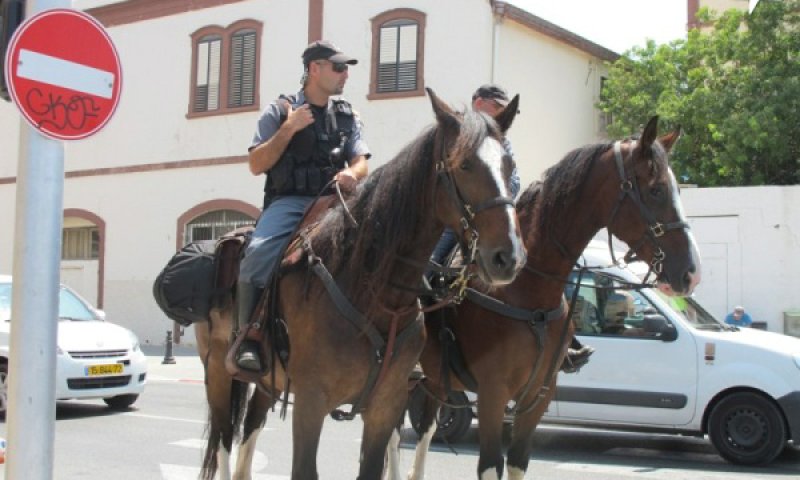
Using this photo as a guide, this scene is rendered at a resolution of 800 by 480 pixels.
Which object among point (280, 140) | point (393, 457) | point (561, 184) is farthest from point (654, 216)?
point (393, 457)

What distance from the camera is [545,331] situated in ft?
18.1

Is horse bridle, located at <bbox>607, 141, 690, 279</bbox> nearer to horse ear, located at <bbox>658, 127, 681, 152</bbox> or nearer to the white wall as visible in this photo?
horse ear, located at <bbox>658, 127, 681, 152</bbox>

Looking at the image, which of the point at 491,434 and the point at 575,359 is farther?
the point at 575,359

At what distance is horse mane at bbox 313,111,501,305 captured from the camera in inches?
170

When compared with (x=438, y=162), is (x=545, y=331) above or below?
below

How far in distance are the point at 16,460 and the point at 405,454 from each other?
594cm

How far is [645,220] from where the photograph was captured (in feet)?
17.4

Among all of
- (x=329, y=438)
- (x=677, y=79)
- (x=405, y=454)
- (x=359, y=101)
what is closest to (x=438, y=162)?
(x=405, y=454)

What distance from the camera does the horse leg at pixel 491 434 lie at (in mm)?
5246

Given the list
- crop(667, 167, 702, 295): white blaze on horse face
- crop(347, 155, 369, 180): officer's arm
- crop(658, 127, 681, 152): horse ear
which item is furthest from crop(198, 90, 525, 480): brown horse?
crop(658, 127, 681, 152): horse ear

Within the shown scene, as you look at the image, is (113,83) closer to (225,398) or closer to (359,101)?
(225,398)

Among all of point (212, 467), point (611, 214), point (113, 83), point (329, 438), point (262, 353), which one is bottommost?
point (329, 438)

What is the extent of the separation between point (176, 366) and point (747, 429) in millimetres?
13721

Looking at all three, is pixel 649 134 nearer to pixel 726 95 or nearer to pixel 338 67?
pixel 338 67
